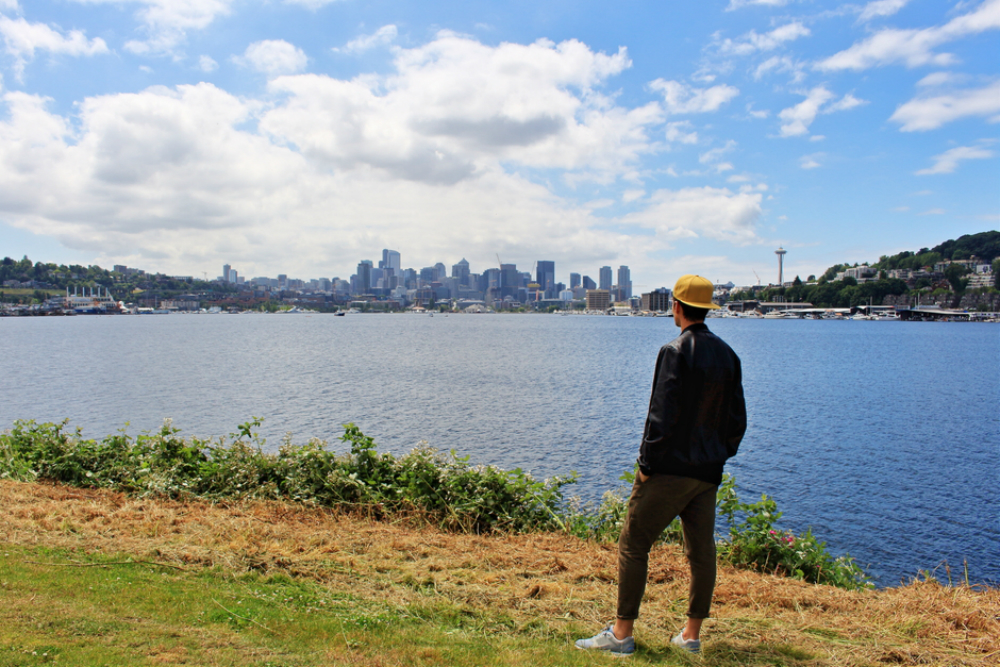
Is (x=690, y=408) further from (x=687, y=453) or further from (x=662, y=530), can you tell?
(x=662, y=530)

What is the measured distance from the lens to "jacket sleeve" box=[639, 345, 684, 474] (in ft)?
15.5

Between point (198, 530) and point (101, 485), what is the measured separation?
4145 millimetres

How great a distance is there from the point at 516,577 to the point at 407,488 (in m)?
3.22

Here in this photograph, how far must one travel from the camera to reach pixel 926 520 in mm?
16969

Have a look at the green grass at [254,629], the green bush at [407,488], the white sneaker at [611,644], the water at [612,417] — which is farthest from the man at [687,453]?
the water at [612,417]

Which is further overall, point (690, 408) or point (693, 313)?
point (693, 313)

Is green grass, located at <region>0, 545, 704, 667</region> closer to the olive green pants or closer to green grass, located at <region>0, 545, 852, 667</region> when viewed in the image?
green grass, located at <region>0, 545, 852, 667</region>

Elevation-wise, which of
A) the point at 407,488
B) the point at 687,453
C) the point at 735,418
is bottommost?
the point at 407,488

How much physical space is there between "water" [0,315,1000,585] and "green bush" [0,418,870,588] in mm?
7329

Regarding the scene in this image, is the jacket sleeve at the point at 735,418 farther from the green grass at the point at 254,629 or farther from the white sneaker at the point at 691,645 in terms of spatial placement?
the green grass at the point at 254,629

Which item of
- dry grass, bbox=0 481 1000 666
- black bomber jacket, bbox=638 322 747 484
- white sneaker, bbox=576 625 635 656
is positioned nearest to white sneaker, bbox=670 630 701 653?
dry grass, bbox=0 481 1000 666

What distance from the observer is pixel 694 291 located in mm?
5055

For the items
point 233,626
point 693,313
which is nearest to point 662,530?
point 693,313

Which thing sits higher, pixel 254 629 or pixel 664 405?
pixel 664 405
